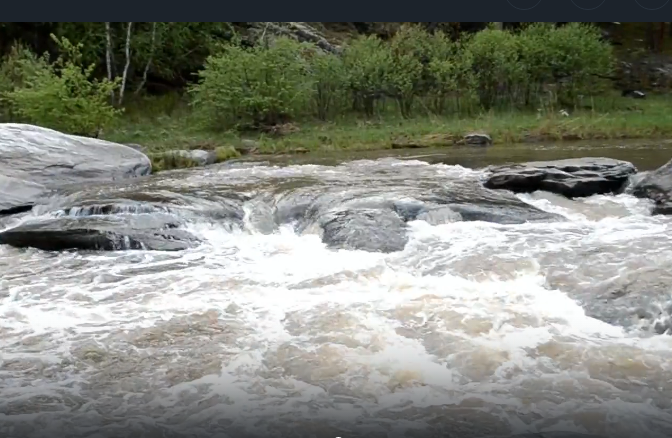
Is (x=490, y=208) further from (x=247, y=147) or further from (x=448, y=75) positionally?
(x=448, y=75)

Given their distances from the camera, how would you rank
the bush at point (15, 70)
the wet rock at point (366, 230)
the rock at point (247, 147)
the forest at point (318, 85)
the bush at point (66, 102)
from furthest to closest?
the bush at point (15, 70)
the forest at point (318, 85)
the rock at point (247, 147)
the bush at point (66, 102)
the wet rock at point (366, 230)

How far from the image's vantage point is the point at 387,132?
18625 millimetres

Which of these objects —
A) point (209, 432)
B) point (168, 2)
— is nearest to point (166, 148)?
point (209, 432)

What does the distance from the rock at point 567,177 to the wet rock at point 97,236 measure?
5.12 m

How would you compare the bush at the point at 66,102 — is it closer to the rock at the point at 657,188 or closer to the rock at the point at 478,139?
the rock at the point at 478,139

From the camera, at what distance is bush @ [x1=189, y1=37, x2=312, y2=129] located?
63.3 ft

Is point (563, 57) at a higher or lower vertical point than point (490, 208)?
higher

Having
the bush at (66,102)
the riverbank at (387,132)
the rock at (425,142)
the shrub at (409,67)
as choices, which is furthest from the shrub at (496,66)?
the bush at (66,102)

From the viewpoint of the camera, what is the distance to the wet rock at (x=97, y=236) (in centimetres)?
788

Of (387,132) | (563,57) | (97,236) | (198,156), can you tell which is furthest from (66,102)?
(563,57)

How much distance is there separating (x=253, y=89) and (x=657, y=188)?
1267cm

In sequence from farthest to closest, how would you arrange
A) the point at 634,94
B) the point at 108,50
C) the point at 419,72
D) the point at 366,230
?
the point at 634,94, the point at 108,50, the point at 419,72, the point at 366,230

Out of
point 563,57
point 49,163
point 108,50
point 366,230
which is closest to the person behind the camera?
point 366,230

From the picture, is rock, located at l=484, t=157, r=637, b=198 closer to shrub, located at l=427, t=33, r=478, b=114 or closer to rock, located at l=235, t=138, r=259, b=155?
rock, located at l=235, t=138, r=259, b=155
